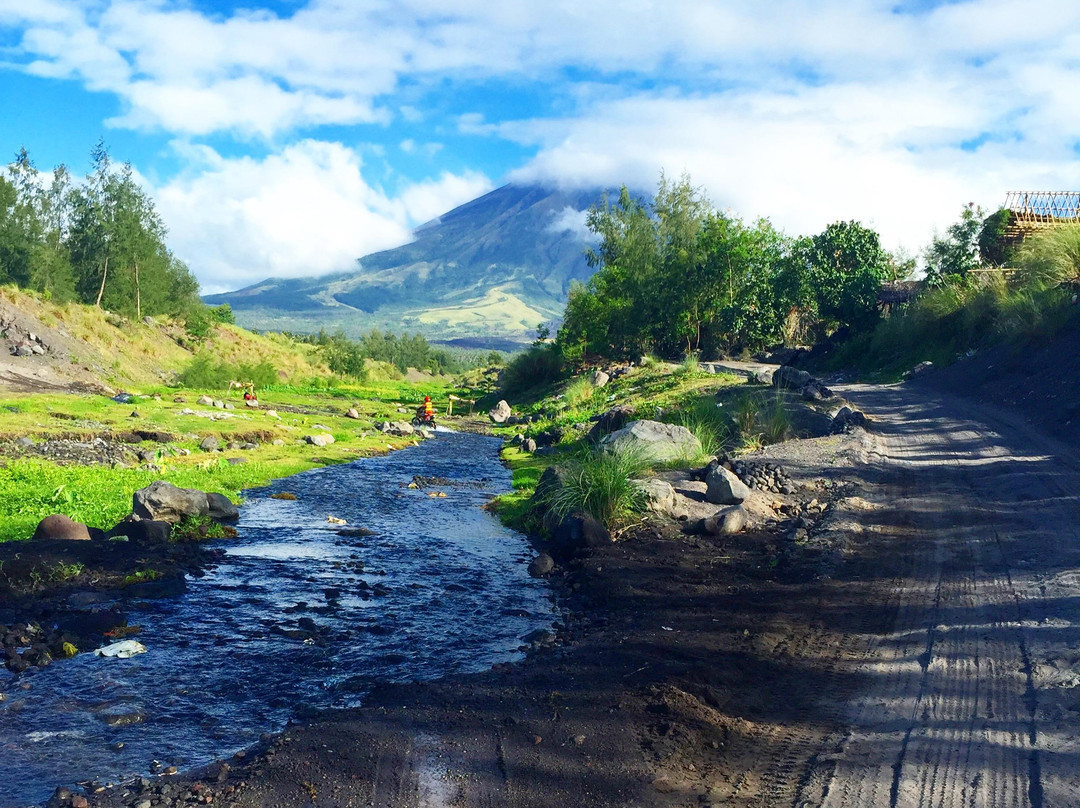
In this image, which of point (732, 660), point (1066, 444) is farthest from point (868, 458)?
point (732, 660)

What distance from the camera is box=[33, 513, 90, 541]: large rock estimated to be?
1348 cm

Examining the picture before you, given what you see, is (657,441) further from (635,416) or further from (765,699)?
(765,699)

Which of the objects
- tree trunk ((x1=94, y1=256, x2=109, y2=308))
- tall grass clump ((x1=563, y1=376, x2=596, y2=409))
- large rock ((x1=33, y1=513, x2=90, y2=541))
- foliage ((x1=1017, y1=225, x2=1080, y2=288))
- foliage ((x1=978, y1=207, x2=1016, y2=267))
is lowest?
large rock ((x1=33, y1=513, x2=90, y2=541))

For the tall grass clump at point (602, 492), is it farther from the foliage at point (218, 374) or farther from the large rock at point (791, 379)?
the foliage at point (218, 374)

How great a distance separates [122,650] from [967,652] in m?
9.50

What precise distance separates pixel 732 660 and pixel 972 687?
2.27 metres

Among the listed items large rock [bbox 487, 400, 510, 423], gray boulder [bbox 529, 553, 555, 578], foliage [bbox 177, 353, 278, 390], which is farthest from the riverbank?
foliage [bbox 177, 353, 278, 390]

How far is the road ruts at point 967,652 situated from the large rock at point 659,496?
3.89 metres

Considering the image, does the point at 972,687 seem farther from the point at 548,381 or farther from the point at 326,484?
the point at 548,381

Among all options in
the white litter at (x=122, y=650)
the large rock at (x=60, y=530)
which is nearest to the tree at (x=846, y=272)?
the large rock at (x=60, y=530)

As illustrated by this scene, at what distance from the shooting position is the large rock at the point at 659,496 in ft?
49.5

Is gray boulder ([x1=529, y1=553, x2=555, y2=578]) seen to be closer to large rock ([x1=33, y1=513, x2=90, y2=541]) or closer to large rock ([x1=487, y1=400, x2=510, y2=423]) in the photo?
large rock ([x1=33, y1=513, x2=90, y2=541])

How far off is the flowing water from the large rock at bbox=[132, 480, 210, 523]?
1222 mm

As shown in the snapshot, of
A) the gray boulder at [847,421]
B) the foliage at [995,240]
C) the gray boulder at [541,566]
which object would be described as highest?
the foliage at [995,240]
